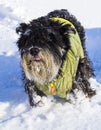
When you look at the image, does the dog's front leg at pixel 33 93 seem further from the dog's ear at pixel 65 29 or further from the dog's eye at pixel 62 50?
the dog's ear at pixel 65 29

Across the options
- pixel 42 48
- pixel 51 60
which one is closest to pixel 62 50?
pixel 51 60

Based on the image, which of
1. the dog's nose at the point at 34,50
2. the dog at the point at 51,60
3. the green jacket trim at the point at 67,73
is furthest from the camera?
the green jacket trim at the point at 67,73

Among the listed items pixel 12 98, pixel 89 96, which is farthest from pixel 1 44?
pixel 89 96

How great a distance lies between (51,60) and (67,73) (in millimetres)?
→ 467

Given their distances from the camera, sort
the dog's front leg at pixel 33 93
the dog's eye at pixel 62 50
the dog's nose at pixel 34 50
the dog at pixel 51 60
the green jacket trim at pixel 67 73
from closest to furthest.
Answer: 1. the dog's nose at pixel 34 50
2. the dog at pixel 51 60
3. the dog's eye at pixel 62 50
4. the green jacket trim at pixel 67 73
5. the dog's front leg at pixel 33 93

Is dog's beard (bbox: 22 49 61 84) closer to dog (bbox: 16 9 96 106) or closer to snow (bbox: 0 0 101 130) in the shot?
dog (bbox: 16 9 96 106)

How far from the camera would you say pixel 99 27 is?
1027 centimetres

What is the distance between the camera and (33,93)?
6879mm

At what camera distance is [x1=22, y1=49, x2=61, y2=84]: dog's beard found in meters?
6.07

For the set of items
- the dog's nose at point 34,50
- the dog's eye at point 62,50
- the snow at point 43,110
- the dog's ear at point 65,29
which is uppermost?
the dog's ear at point 65,29

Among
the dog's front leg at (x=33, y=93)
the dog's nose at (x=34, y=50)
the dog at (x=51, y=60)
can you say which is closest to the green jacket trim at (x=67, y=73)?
the dog at (x=51, y=60)

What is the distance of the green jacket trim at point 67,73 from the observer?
6.50 meters

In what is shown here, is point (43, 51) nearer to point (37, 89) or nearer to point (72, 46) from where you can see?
point (72, 46)

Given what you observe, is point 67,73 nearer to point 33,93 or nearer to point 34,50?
point 33,93
